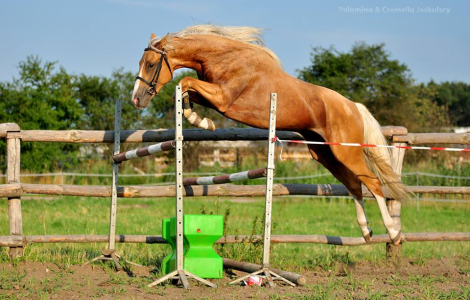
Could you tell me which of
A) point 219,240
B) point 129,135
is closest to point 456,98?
point 219,240

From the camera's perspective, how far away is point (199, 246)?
515cm

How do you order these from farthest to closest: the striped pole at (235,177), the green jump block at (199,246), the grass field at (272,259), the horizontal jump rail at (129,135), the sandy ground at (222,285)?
the horizontal jump rail at (129,135) → the green jump block at (199,246) → the striped pole at (235,177) → the grass field at (272,259) → the sandy ground at (222,285)

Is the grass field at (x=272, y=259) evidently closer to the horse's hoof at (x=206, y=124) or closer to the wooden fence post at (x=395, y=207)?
the wooden fence post at (x=395, y=207)

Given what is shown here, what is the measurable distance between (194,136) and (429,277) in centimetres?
276

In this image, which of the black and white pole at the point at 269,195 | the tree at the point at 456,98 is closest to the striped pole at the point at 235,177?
the black and white pole at the point at 269,195

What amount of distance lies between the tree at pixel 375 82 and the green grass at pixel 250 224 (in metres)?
10.7

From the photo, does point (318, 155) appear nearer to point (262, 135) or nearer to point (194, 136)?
point (262, 135)

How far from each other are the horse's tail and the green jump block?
6.35 ft

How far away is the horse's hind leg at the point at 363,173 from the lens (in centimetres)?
583

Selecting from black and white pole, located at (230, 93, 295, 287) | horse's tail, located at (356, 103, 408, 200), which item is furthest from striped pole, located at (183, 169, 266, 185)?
horse's tail, located at (356, 103, 408, 200)

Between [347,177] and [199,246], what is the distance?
1.93 m

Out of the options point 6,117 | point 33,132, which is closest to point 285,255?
point 33,132

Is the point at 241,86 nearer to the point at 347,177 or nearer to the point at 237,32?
the point at 237,32

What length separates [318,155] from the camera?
610 cm
